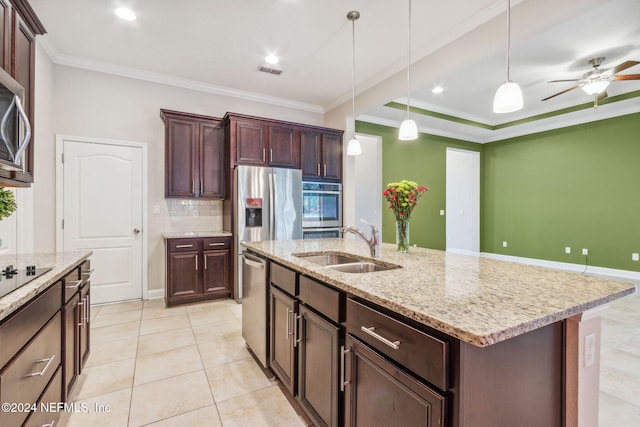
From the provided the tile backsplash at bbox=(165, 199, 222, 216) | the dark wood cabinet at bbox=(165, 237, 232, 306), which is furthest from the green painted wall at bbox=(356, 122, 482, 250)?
the dark wood cabinet at bbox=(165, 237, 232, 306)

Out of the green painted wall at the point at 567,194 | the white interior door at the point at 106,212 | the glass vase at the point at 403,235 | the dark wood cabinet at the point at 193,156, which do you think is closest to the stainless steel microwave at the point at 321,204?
the dark wood cabinet at the point at 193,156

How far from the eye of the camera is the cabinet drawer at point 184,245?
3.71m

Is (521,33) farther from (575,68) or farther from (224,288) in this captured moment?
(224,288)

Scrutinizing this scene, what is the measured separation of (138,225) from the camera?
156 inches

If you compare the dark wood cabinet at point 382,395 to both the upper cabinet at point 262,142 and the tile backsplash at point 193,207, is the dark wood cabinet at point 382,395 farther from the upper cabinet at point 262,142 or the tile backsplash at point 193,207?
the tile backsplash at point 193,207

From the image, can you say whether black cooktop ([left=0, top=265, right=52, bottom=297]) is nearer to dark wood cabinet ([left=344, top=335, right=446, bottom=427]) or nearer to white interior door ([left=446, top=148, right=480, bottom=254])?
dark wood cabinet ([left=344, top=335, right=446, bottom=427])

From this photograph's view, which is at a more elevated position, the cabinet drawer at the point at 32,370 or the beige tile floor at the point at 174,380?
the cabinet drawer at the point at 32,370

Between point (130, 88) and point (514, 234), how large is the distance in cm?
770

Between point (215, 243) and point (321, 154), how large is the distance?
6.74 feet

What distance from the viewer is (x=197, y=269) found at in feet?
12.7

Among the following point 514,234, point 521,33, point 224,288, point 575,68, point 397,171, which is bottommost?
point 224,288

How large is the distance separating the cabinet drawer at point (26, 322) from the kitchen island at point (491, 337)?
1.13m

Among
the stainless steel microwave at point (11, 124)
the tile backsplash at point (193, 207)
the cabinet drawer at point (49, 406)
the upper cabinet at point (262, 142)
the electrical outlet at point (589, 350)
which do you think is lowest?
the cabinet drawer at point (49, 406)

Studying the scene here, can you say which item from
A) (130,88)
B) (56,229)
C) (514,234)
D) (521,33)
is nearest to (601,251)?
(514,234)
